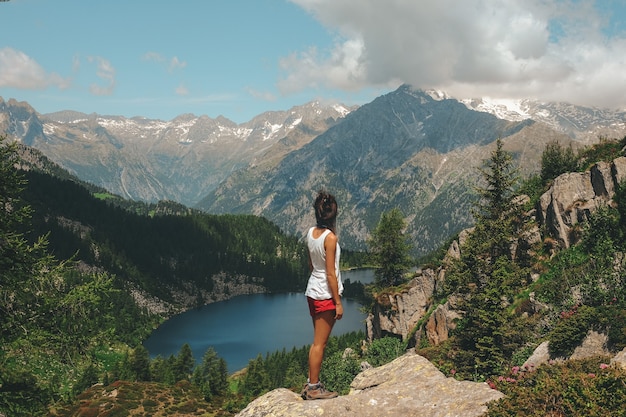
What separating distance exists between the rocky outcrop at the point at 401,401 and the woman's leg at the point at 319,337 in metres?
0.79

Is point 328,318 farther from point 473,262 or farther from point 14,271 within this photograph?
point 473,262

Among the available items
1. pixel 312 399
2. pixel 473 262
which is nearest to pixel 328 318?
pixel 312 399

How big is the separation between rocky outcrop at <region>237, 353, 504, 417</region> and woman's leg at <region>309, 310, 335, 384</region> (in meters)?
0.79

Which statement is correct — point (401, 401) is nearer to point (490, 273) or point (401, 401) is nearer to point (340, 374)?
point (490, 273)

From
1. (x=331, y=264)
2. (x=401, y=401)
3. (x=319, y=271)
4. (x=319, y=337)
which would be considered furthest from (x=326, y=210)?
(x=401, y=401)

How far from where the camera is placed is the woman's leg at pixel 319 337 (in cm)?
1089

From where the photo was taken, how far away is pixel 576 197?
37.5m

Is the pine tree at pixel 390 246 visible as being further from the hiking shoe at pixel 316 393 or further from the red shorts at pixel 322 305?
the red shorts at pixel 322 305

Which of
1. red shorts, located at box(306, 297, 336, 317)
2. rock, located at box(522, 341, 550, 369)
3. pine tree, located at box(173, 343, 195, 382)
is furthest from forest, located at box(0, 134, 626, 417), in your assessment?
pine tree, located at box(173, 343, 195, 382)

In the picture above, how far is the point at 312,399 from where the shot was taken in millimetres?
10969

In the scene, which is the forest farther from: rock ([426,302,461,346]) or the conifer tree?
rock ([426,302,461,346])

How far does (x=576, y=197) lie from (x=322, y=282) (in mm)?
35037

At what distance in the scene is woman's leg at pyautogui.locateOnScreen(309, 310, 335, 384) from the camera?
10.9 m

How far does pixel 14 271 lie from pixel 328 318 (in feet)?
49.1
